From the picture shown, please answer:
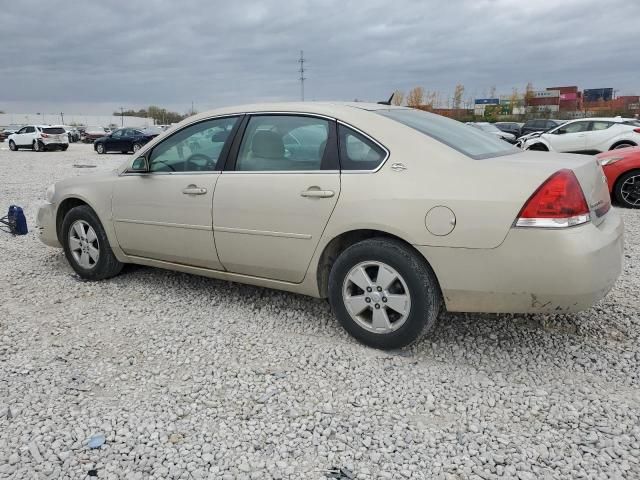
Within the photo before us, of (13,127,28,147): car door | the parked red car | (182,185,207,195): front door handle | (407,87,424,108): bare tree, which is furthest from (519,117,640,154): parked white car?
(407,87,424,108): bare tree

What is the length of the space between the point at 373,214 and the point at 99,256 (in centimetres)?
277

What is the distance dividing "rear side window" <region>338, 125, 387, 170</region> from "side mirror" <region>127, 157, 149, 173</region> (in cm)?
176

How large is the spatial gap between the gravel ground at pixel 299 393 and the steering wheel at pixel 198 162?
1078 mm

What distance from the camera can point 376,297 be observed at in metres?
3.11

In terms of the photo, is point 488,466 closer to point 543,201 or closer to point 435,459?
point 435,459

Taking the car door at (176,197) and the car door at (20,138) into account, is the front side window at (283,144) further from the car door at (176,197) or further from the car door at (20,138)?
the car door at (20,138)

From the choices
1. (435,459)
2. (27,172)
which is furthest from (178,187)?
(27,172)

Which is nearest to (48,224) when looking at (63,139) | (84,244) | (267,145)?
(84,244)

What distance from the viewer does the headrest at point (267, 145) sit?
356 centimetres

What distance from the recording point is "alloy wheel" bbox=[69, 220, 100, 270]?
459cm

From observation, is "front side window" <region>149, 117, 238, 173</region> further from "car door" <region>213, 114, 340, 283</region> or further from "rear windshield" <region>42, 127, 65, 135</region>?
"rear windshield" <region>42, 127, 65, 135</region>

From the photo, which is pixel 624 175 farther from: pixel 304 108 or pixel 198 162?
pixel 198 162

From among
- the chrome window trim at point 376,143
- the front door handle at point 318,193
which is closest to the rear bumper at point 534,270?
the chrome window trim at point 376,143

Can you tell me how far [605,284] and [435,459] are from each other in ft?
4.48
